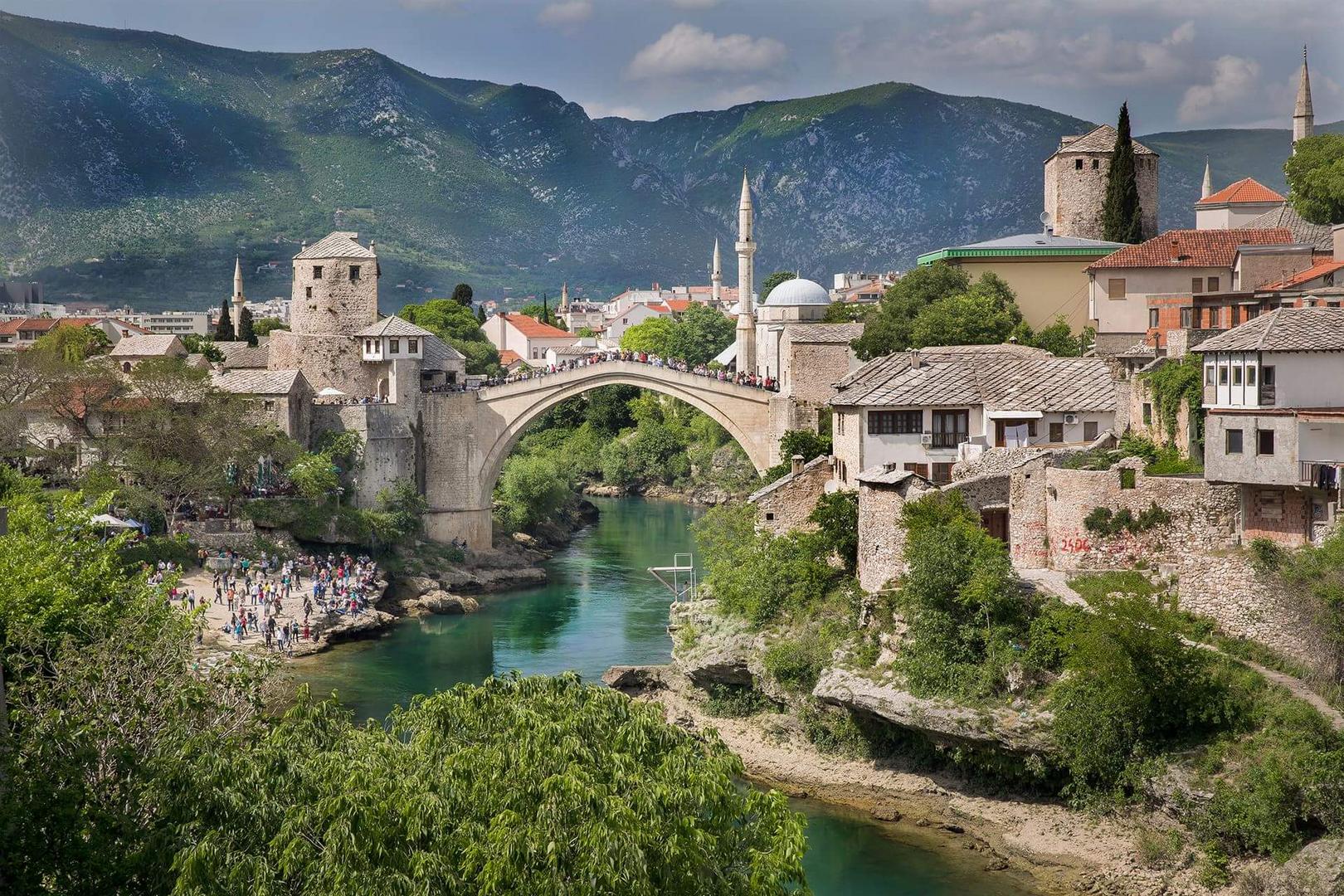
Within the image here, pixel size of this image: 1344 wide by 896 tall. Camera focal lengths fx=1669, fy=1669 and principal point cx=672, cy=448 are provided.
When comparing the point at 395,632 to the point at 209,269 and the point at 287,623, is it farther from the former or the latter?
the point at 209,269

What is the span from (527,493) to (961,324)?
1897cm

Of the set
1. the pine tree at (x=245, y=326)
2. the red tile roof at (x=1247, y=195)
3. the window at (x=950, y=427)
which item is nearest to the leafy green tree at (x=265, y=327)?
the pine tree at (x=245, y=326)

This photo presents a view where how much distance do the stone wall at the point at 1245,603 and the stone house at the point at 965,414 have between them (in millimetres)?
6680

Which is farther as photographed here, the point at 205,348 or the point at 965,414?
the point at 205,348

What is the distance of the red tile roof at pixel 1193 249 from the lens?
3803 cm

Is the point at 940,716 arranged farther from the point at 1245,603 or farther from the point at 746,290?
the point at 746,290

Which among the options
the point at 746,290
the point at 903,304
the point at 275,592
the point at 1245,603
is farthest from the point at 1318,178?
the point at 746,290

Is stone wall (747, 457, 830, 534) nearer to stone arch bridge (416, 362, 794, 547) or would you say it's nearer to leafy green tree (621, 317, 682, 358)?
stone arch bridge (416, 362, 794, 547)

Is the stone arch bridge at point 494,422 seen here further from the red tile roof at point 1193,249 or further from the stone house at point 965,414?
the stone house at point 965,414

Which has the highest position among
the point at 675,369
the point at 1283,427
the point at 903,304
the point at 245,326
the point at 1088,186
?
the point at 1088,186

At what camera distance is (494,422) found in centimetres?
5134

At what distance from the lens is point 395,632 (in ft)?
135

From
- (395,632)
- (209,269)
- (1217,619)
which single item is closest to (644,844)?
(1217,619)

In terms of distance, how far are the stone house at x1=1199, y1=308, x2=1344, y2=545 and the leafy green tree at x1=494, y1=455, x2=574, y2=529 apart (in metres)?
30.7
